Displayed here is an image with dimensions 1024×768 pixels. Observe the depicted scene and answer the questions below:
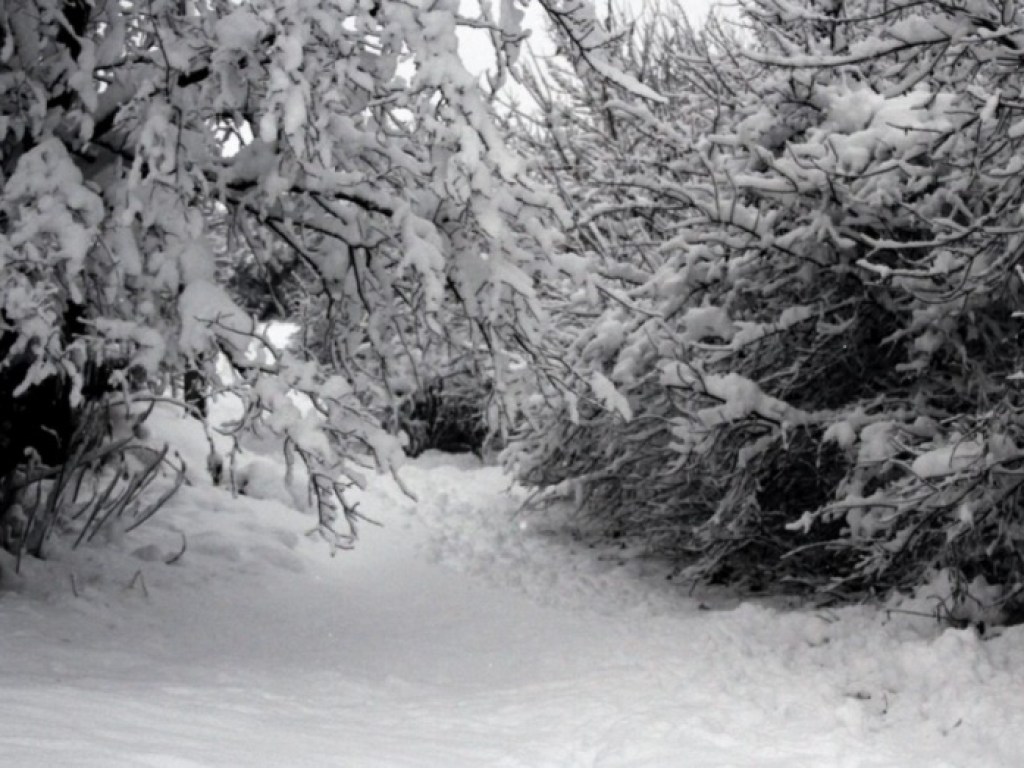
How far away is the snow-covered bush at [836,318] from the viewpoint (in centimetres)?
501

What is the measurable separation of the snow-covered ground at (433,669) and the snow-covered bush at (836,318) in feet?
1.86

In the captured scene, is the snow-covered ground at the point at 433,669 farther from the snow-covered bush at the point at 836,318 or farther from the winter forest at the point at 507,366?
the snow-covered bush at the point at 836,318

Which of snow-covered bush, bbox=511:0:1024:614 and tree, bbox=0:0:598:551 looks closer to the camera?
tree, bbox=0:0:598:551

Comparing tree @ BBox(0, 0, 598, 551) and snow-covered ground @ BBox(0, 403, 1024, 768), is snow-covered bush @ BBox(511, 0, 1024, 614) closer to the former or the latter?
snow-covered ground @ BBox(0, 403, 1024, 768)

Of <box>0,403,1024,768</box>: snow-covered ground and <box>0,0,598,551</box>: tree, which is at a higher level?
<box>0,0,598,551</box>: tree

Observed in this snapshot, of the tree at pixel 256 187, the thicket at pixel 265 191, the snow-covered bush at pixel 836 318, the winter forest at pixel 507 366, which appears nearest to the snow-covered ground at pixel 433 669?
the winter forest at pixel 507 366

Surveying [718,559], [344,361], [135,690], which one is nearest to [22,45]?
[344,361]

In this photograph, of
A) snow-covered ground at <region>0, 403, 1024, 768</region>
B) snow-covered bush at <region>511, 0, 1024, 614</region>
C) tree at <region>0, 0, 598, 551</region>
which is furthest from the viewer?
snow-covered bush at <region>511, 0, 1024, 614</region>

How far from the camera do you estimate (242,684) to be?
185 inches

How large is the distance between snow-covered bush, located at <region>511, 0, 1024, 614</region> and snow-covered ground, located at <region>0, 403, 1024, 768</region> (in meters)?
0.57

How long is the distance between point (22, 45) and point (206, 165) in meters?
0.86

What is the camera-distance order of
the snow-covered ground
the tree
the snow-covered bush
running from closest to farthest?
the snow-covered ground, the tree, the snow-covered bush

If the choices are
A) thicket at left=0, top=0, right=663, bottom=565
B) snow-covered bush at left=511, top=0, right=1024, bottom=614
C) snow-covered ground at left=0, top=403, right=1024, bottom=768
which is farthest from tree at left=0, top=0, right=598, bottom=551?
snow-covered ground at left=0, top=403, right=1024, bottom=768

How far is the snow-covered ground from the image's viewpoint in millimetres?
3768
